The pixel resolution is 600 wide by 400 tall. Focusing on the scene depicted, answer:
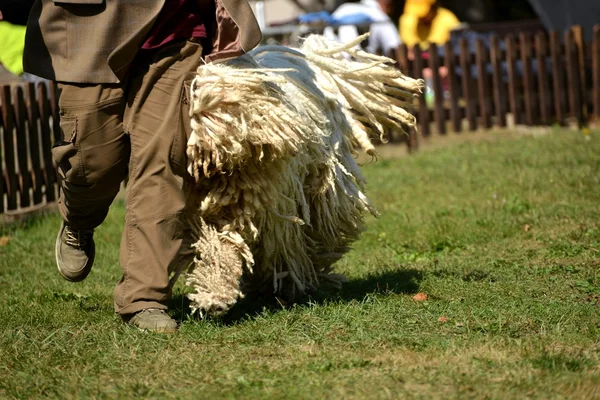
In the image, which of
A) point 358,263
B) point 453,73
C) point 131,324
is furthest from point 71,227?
point 453,73

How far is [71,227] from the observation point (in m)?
4.96

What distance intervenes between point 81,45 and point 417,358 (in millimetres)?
2134

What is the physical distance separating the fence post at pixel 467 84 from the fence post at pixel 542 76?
894mm

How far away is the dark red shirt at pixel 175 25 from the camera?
446 centimetres

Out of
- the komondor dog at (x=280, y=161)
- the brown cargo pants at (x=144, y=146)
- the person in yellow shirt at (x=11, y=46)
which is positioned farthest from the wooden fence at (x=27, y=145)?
the brown cargo pants at (x=144, y=146)

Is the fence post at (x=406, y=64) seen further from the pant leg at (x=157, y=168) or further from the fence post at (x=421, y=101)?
the pant leg at (x=157, y=168)

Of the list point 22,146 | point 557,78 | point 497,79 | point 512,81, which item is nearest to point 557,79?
point 557,78

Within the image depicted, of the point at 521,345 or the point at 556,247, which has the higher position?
the point at 521,345

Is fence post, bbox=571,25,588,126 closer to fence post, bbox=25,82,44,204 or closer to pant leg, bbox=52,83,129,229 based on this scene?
fence post, bbox=25,82,44,204

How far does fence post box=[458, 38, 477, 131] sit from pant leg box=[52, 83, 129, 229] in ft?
26.3

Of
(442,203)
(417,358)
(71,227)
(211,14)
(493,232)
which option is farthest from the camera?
(442,203)

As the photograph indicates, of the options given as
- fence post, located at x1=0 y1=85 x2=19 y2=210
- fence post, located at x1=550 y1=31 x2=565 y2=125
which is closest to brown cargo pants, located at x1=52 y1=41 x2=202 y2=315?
fence post, located at x1=0 y1=85 x2=19 y2=210

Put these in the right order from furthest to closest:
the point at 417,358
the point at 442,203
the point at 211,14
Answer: the point at 442,203 → the point at 211,14 → the point at 417,358

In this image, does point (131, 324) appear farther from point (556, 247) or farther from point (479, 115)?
point (479, 115)
